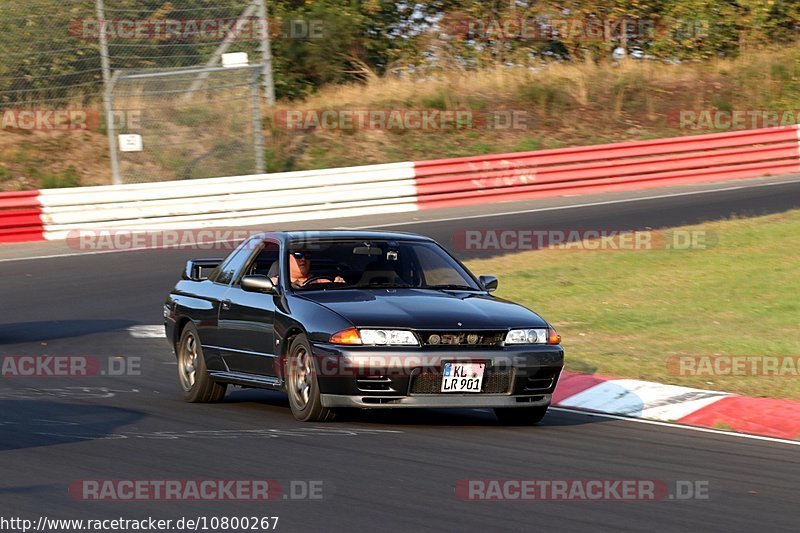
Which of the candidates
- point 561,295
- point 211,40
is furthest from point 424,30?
point 561,295

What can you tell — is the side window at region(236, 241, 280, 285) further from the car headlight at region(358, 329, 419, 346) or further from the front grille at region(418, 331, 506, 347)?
the front grille at region(418, 331, 506, 347)

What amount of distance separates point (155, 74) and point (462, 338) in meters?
17.5

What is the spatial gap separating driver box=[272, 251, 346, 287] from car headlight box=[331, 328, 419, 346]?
3.70ft

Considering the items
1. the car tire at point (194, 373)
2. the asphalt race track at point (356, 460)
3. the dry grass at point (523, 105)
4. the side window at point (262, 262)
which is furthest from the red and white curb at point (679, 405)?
the dry grass at point (523, 105)

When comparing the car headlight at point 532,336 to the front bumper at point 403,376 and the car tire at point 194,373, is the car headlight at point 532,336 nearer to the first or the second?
the front bumper at point 403,376

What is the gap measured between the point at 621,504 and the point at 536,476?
30.6 inches

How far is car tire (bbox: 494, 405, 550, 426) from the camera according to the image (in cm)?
945

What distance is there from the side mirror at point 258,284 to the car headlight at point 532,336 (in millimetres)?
1821

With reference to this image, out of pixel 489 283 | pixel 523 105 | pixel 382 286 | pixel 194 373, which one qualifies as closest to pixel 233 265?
pixel 194 373

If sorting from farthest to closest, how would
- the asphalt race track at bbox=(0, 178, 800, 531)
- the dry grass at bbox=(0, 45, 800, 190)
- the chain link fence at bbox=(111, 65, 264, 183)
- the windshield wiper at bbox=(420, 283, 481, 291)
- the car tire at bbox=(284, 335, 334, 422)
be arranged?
1. the dry grass at bbox=(0, 45, 800, 190)
2. the chain link fence at bbox=(111, 65, 264, 183)
3. the windshield wiper at bbox=(420, 283, 481, 291)
4. the car tire at bbox=(284, 335, 334, 422)
5. the asphalt race track at bbox=(0, 178, 800, 531)

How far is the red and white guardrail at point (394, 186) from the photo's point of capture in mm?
23250

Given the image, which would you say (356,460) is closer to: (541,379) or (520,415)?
(541,379)

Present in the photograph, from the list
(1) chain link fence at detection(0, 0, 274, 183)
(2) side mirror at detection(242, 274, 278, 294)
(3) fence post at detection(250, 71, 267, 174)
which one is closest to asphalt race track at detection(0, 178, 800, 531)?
(2) side mirror at detection(242, 274, 278, 294)

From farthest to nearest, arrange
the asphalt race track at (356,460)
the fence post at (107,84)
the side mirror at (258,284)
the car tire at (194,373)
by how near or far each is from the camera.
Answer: the fence post at (107,84) < the car tire at (194,373) < the side mirror at (258,284) < the asphalt race track at (356,460)
